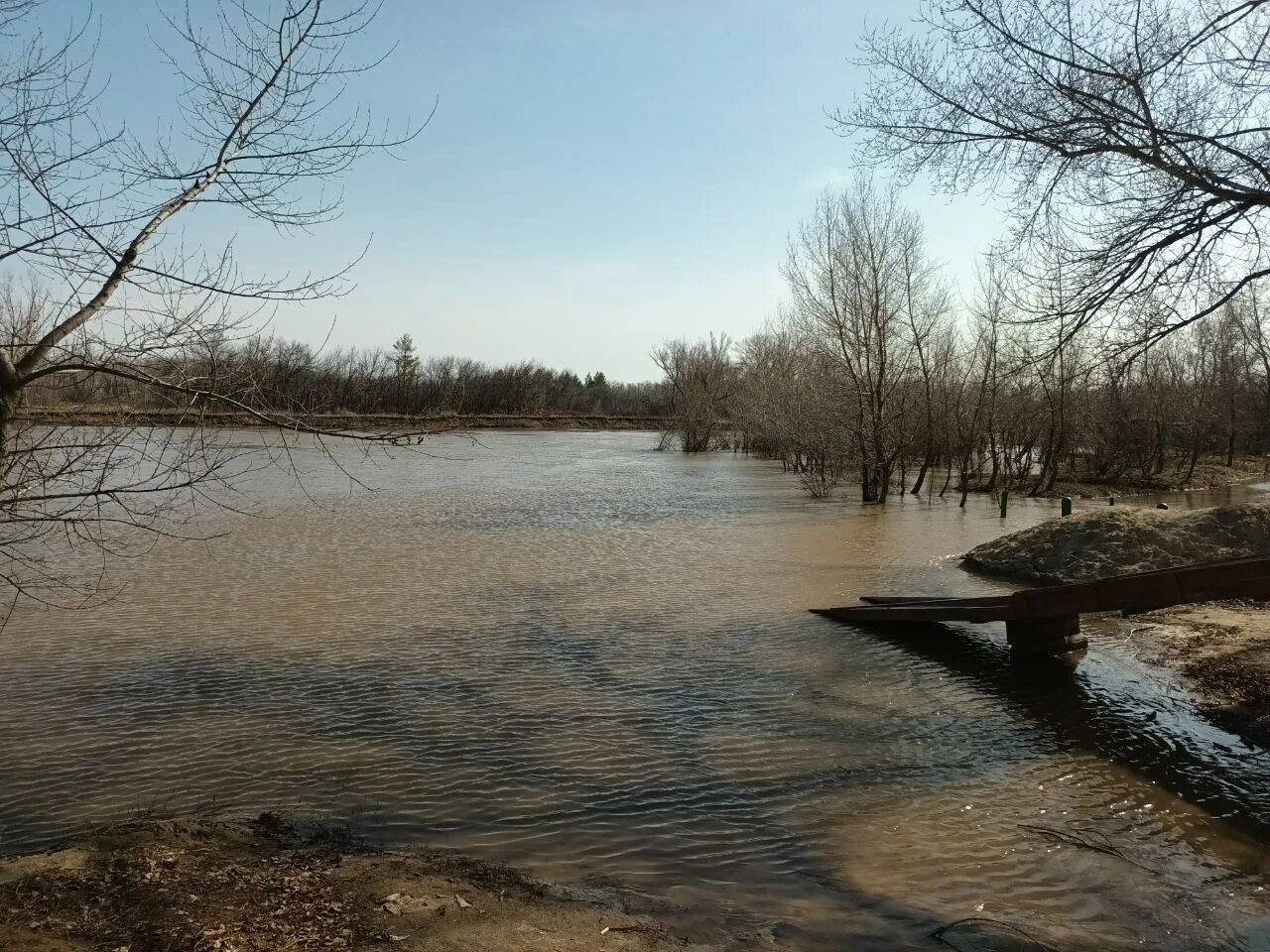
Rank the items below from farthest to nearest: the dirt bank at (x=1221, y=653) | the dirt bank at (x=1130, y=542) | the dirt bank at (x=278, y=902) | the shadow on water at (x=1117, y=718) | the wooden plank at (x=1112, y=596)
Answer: the dirt bank at (x=1130, y=542) → the dirt bank at (x=1221, y=653) → the wooden plank at (x=1112, y=596) → the shadow on water at (x=1117, y=718) → the dirt bank at (x=278, y=902)

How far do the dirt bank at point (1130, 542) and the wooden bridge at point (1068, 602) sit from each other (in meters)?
3.55

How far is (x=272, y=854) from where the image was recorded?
4.48 metres

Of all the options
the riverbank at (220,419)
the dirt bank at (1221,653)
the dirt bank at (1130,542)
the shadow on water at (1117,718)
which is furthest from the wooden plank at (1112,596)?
the riverbank at (220,419)

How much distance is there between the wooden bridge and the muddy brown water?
335mm

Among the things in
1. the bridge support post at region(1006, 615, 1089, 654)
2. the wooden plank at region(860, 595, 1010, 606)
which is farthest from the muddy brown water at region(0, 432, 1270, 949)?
the wooden plank at region(860, 595, 1010, 606)

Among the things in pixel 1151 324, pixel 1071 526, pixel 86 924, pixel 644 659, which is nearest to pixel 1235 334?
pixel 1071 526

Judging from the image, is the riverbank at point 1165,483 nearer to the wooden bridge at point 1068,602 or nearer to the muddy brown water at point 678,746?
the muddy brown water at point 678,746

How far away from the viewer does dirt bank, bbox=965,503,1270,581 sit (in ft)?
38.7

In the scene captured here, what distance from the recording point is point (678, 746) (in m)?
6.41

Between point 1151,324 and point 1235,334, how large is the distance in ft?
118

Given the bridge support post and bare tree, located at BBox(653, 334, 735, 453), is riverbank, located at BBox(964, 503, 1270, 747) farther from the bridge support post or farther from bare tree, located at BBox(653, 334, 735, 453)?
bare tree, located at BBox(653, 334, 735, 453)

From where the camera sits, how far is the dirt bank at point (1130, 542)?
38.7 feet

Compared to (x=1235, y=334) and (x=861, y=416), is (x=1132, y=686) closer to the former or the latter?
(x=861, y=416)

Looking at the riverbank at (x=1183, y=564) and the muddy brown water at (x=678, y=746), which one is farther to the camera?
the riverbank at (x=1183, y=564)
